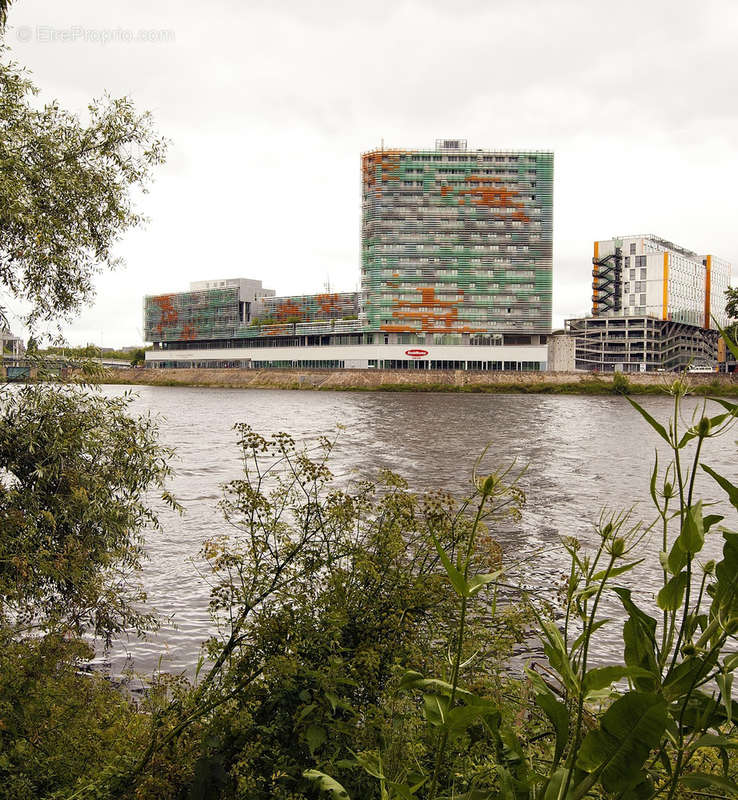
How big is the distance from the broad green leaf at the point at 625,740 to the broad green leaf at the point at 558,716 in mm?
A: 80

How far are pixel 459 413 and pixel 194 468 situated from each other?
46300mm

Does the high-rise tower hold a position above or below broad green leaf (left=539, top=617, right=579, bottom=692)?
above

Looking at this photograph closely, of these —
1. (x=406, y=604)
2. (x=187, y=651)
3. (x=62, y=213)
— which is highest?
(x=62, y=213)

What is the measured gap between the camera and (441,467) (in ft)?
113

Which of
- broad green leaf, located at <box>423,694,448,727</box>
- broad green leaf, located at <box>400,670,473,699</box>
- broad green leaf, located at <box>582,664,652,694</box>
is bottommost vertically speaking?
broad green leaf, located at <box>423,694,448,727</box>

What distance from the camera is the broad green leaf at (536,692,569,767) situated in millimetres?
2121

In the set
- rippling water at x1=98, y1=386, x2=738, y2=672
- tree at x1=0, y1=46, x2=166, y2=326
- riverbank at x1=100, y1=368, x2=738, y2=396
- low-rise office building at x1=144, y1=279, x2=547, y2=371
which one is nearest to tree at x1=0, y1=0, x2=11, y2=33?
tree at x1=0, y1=46, x2=166, y2=326

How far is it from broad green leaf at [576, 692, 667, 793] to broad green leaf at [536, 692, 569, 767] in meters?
0.08

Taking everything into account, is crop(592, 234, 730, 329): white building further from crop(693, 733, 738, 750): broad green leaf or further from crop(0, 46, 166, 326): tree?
crop(693, 733, 738, 750): broad green leaf

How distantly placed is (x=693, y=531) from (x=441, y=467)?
108 ft

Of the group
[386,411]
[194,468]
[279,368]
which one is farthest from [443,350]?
[194,468]

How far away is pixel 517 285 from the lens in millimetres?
147375

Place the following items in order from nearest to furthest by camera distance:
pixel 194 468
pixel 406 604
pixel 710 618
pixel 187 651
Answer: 1. pixel 710 618
2. pixel 406 604
3. pixel 187 651
4. pixel 194 468

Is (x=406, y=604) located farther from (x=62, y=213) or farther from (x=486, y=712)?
(x=62, y=213)
